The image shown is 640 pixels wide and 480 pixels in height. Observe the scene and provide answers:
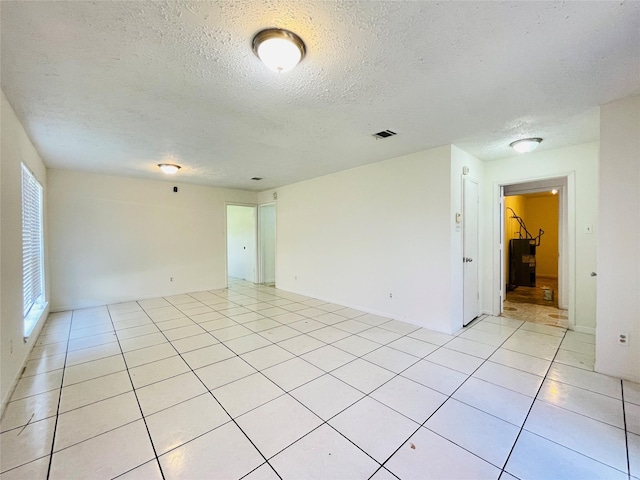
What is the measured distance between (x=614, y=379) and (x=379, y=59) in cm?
337

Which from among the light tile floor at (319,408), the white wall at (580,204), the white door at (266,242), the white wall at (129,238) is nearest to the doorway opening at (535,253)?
the white wall at (580,204)

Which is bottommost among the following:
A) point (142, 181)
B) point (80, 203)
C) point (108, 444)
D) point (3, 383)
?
point (108, 444)

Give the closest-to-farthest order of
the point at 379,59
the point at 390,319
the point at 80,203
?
the point at 379,59 < the point at 390,319 < the point at 80,203

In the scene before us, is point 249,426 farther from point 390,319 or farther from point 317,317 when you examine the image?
point 390,319

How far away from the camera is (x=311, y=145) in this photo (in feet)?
11.3

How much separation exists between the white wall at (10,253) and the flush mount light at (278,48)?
2238mm

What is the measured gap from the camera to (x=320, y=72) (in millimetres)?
1876

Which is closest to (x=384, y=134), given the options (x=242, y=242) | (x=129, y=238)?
(x=129, y=238)

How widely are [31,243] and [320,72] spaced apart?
406 cm

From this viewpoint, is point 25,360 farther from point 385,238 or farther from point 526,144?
point 526,144

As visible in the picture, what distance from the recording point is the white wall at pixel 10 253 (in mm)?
2078

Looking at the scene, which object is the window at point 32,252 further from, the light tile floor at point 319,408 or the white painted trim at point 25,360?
the light tile floor at point 319,408

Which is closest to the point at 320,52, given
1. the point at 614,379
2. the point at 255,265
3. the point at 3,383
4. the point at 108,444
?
the point at 108,444

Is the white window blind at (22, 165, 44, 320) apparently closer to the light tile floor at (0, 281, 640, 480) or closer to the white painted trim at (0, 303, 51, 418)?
the white painted trim at (0, 303, 51, 418)
